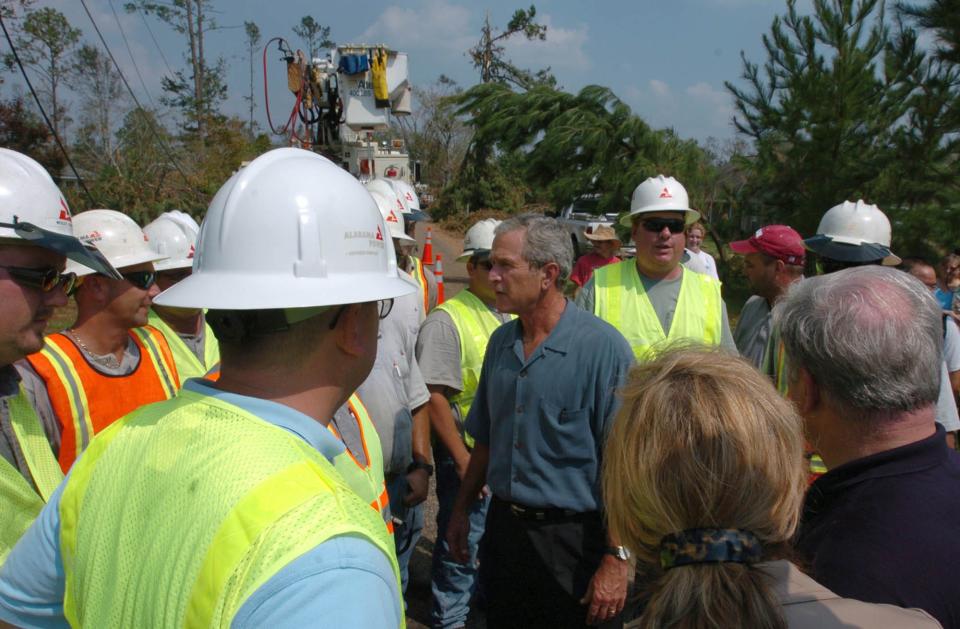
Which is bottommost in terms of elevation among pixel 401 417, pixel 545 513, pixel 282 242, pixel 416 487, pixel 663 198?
pixel 416 487

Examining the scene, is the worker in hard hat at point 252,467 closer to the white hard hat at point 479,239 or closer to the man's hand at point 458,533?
the man's hand at point 458,533

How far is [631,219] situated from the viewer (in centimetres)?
371

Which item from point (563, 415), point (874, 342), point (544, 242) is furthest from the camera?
point (544, 242)

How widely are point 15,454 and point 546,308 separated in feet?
5.75

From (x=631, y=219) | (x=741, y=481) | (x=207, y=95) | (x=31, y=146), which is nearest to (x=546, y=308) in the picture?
(x=631, y=219)

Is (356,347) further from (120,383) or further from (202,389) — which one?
(120,383)

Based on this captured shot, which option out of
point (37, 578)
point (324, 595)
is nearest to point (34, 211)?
point (37, 578)

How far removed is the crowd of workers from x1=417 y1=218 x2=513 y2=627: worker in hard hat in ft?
2.35

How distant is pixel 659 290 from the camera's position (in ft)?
11.3

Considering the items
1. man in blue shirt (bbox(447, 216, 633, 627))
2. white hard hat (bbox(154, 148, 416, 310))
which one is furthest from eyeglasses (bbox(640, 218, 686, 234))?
white hard hat (bbox(154, 148, 416, 310))

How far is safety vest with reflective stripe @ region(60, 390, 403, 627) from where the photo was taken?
2.78 feet

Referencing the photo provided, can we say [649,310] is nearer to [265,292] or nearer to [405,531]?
[405,531]

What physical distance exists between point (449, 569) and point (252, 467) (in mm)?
2666

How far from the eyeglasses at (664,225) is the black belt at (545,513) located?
5.43ft
